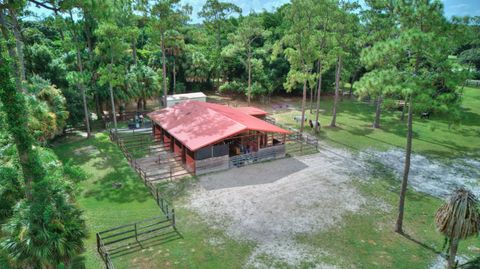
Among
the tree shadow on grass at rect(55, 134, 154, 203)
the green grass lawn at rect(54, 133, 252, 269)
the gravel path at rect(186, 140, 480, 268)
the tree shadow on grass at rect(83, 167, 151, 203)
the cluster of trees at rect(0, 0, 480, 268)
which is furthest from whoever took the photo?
the tree shadow on grass at rect(55, 134, 154, 203)

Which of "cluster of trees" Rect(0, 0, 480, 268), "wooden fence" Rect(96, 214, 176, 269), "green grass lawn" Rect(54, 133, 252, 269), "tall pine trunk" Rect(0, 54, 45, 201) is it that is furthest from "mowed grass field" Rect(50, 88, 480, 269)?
"tall pine trunk" Rect(0, 54, 45, 201)

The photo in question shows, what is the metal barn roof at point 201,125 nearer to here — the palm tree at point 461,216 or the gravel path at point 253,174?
the gravel path at point 253,174

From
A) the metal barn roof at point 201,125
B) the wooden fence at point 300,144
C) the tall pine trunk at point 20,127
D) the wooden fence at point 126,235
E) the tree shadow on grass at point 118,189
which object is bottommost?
the wooden fence at point 126,235

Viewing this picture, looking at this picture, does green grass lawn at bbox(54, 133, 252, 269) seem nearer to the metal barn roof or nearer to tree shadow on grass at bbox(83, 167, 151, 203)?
tree shadow on grass at bbox(83, 167, 151, 203)

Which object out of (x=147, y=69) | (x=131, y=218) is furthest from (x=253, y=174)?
(x=147, y=69)

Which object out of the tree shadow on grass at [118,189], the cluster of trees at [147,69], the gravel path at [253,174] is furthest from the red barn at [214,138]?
the cluster of trees at [147,69]

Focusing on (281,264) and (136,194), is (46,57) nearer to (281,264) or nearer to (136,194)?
(136,194)

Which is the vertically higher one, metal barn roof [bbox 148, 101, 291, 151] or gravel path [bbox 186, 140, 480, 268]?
metal barn roof [bbox 148, 101, 291, 151]
